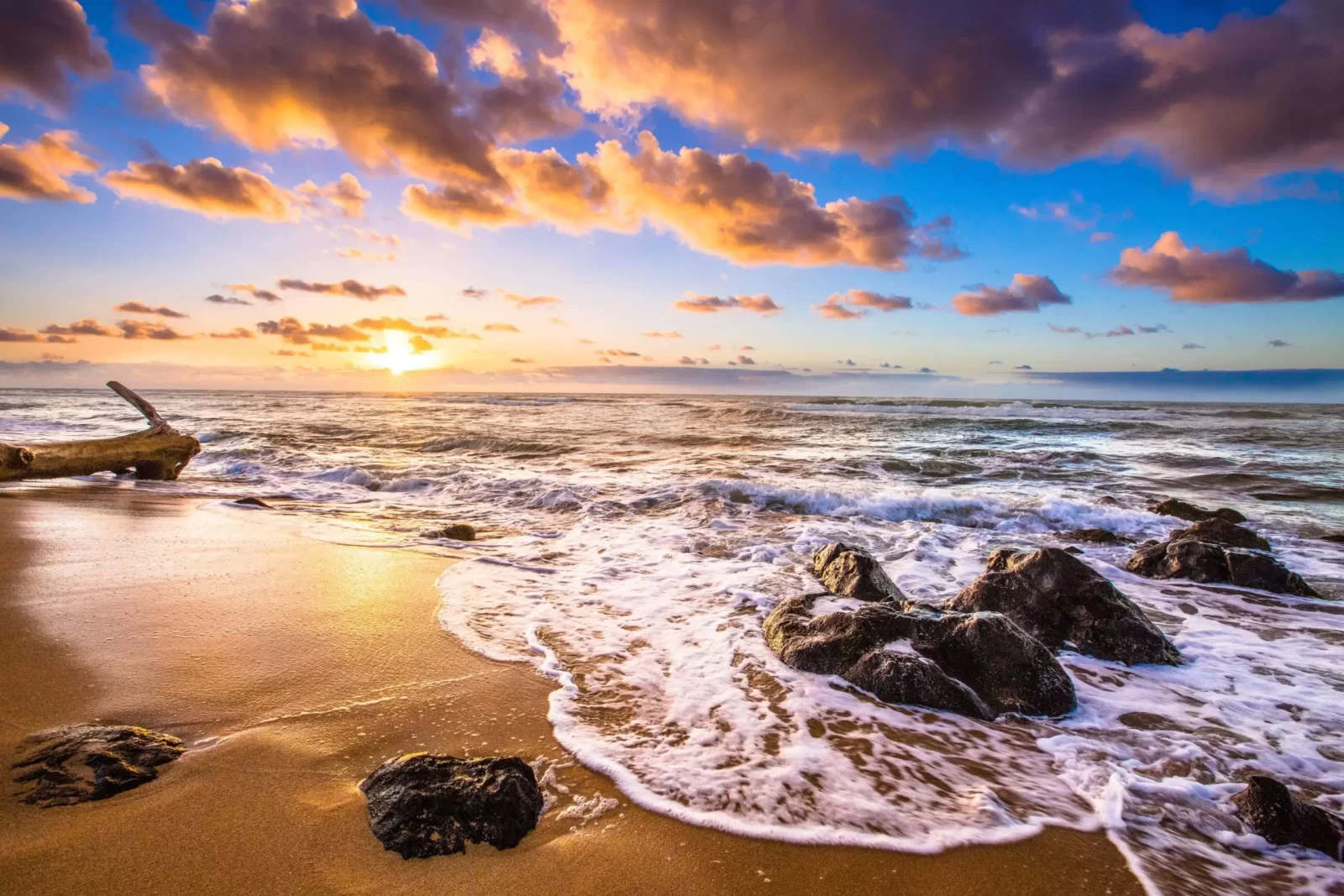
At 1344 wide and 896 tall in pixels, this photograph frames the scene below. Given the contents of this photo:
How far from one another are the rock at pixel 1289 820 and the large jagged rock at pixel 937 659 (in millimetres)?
1016

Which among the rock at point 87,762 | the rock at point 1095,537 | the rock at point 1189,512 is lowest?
the rock at point 1095,537

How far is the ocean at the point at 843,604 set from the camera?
2586 millimetres

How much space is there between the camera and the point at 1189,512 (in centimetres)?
949

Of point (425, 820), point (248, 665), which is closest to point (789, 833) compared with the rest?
point (425, 820)

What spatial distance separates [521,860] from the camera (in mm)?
2107

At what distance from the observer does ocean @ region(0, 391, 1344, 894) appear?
259cm

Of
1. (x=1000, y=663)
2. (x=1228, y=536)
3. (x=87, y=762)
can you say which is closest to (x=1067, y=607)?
(x=1000, y=663)

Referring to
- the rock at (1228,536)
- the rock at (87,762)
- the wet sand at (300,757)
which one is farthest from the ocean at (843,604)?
the rock at (87,762)

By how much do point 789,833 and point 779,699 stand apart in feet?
4.01

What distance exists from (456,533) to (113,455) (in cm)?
779

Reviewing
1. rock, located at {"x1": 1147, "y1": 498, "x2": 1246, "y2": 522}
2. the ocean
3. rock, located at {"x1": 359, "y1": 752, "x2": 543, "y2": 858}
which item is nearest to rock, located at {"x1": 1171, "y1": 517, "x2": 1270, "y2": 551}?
the ocean

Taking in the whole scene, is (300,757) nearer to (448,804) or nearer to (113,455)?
(448,804)

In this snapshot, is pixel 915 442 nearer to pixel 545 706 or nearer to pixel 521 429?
pixel 521 429

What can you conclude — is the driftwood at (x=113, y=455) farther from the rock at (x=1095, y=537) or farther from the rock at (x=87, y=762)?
the rock at (x=1095, y=537)
